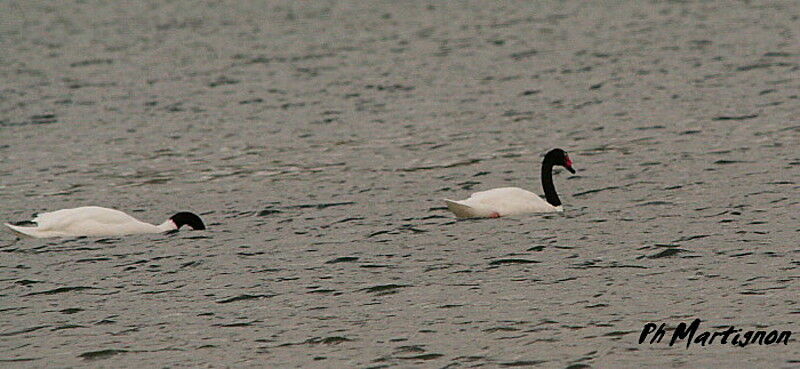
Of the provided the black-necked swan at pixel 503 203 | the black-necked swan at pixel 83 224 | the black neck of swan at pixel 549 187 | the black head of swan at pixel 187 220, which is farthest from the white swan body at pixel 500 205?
the black-necked swan at pixel 83 224

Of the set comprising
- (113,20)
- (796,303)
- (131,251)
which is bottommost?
(796,303)

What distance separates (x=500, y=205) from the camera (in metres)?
21.2

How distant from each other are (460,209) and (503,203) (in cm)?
62

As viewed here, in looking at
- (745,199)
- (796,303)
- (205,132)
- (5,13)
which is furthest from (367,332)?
(5,13)

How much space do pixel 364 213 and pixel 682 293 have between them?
676 cm

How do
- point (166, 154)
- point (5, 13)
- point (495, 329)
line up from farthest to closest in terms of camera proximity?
point (5, 13), point (166, 154), point (495, 329)

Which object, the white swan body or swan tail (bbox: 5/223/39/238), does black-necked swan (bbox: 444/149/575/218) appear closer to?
the white swan body

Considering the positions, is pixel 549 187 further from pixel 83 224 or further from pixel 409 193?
pixel 83 224

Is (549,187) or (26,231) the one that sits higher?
(26,231)

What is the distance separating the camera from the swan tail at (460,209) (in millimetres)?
21000

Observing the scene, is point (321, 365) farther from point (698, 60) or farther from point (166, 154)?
point (698, 60)

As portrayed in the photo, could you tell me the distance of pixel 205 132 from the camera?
31.1m

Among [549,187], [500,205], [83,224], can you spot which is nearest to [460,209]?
[500,205]

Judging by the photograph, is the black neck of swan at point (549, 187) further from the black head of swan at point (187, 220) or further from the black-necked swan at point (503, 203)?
the black head of swan at point (187, 220)
